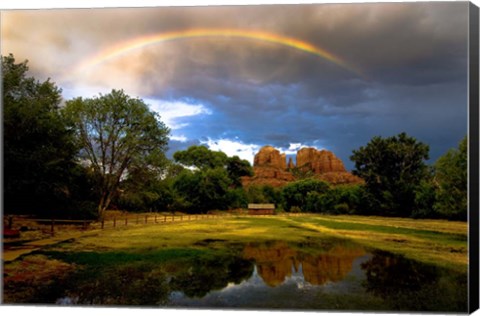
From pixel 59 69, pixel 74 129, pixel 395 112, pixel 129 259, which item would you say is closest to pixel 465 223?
pixel 395 112

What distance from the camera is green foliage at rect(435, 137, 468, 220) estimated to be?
8.15 metres

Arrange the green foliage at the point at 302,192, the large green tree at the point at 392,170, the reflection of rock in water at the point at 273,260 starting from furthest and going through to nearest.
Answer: the green foliage at the point at 302,192 < the large green tree at the point at 392,170 < the reflection of rock in water at the point at 273,260

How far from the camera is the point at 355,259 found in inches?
375

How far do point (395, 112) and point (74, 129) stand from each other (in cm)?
899

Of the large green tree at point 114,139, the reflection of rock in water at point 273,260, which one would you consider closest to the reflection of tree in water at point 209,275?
the reflection of rock in water at point 273,260

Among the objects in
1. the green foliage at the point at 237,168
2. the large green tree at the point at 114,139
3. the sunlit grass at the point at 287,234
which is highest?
the large green tree at the point at 114,139

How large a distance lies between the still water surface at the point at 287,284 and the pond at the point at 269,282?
0.7 inches

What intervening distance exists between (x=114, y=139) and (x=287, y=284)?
785 cm

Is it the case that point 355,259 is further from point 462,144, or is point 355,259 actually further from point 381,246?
point 462,144

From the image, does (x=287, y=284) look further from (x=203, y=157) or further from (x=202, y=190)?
(x=202, y=190)

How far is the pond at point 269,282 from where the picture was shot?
7734 mm

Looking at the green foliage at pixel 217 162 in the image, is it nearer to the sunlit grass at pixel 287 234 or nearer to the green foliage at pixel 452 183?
the sunlit grass at pixel 287 234

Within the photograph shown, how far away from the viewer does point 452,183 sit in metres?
8.80

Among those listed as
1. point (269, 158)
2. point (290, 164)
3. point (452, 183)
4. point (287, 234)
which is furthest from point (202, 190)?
point (452, 183)
